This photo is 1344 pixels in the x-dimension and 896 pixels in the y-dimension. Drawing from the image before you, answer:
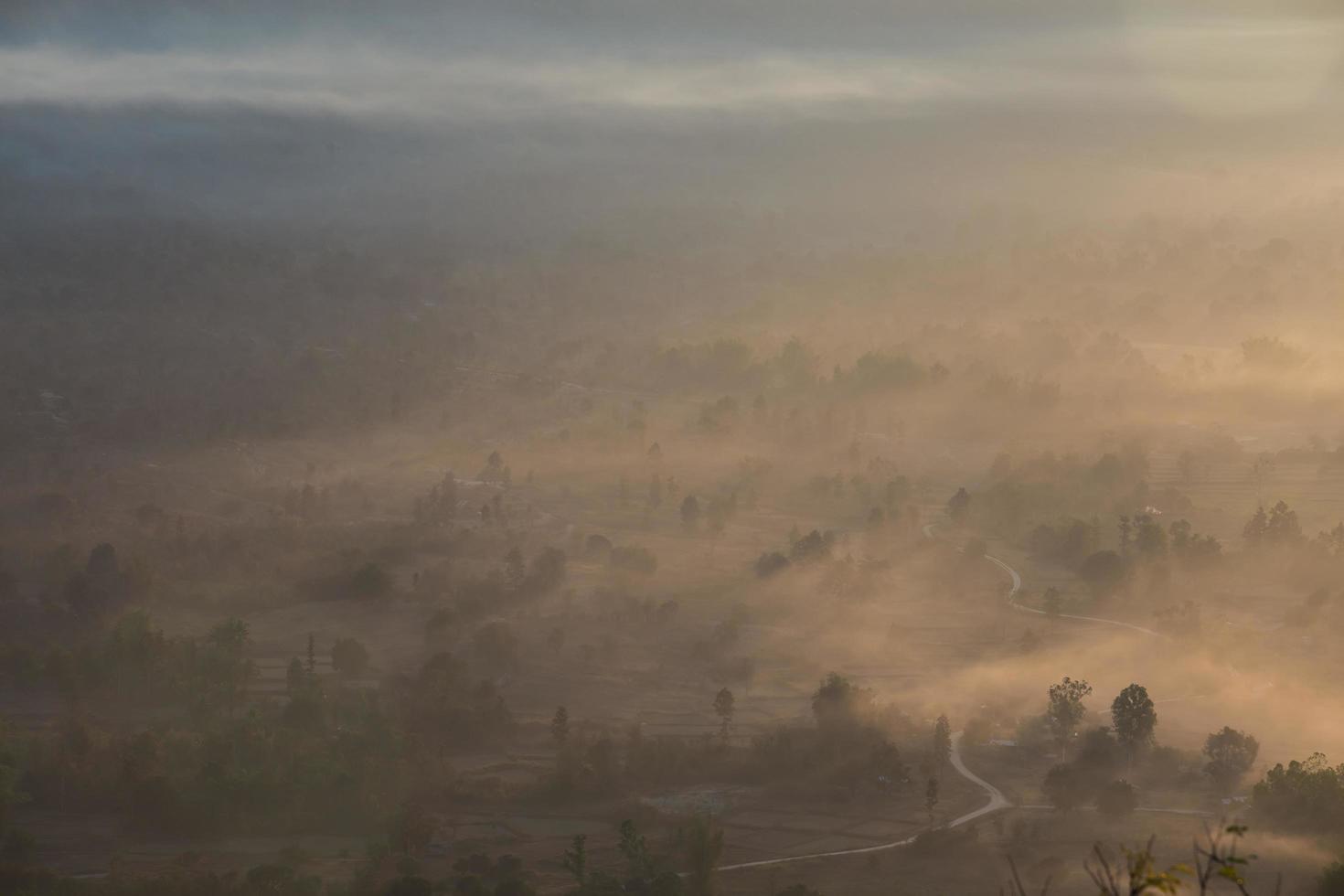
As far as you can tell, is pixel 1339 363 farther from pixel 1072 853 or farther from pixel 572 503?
pixel 1072 853

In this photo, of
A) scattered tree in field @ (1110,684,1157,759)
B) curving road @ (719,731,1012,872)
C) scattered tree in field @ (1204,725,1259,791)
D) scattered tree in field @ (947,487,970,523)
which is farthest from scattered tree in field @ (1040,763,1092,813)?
scattered tree in field @ (947,487,970,523)

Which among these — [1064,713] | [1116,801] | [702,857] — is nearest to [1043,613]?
[1064,713]

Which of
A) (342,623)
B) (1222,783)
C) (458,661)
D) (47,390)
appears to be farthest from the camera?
(47,390)

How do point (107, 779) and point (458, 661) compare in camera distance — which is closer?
point (107, 779)

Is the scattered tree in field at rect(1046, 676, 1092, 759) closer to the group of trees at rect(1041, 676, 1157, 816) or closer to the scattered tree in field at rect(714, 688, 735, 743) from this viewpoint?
the group of trees at rect(1041, 676, 1157, 816)

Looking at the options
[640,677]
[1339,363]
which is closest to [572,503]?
[640,677]

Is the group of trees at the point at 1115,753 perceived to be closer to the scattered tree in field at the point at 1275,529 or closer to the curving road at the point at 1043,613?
the curving road at the point at 1043,613

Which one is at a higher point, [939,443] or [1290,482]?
[939,443]
